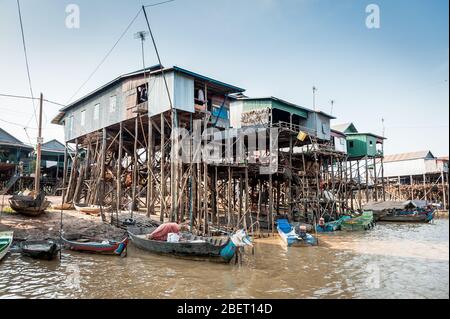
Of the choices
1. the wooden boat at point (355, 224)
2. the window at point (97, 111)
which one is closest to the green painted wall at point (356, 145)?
the wooden boat at point (355, 224)

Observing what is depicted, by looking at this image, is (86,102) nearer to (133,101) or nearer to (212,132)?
(133,101)

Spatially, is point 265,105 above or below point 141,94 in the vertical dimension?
below

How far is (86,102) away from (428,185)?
1739 inches

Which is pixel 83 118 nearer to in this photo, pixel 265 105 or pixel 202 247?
pixel 265 105

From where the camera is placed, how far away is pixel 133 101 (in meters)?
22.2

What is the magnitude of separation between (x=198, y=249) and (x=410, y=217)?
2799 cm

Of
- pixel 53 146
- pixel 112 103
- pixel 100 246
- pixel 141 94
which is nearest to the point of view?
pixel 100 246

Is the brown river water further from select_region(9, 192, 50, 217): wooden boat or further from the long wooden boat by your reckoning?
the long wooden boat

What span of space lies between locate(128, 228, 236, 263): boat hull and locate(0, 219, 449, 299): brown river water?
0.95 ft

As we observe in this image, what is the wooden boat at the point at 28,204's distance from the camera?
18.0m

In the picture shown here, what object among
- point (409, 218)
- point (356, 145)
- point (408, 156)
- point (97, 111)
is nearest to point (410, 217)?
point (409, 218)

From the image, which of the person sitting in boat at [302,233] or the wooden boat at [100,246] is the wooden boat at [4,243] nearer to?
the wooden boat at [100,246]

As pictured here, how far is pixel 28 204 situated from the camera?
711 inches

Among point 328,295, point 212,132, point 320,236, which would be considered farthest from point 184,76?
point 328,295
